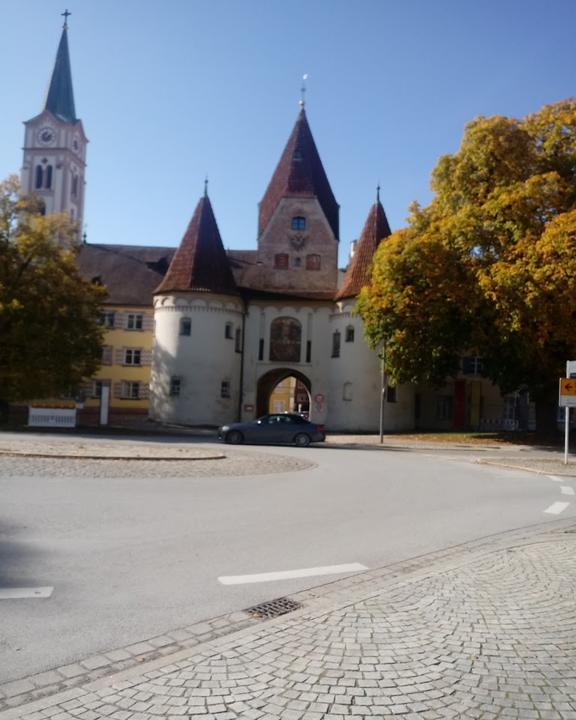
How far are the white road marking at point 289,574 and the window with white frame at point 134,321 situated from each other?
4510 cm

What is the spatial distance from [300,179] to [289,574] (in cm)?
4601

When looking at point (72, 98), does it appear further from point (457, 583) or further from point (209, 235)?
point (457, 583)

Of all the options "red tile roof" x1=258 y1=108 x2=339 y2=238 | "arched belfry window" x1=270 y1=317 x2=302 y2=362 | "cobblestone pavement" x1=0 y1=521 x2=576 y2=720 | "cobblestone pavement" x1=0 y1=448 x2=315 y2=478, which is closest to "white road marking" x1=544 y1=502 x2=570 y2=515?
"cobblestone pavement" x1=0 y1=521 x2=576 y2=720

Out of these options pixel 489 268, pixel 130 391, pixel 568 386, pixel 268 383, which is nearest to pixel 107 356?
pixel 130 391

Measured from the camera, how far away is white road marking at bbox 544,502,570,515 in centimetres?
1191

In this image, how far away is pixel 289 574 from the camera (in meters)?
7.18

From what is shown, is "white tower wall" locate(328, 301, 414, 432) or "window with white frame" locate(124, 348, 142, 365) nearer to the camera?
"white tower wall" locate(328, 301, 414, 432)

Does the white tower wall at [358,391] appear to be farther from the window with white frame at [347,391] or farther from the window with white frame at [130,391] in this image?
the window with white frame at [130,391]

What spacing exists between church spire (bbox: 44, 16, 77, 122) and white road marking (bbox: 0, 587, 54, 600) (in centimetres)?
7827

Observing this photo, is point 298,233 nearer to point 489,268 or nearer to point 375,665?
point 489,268

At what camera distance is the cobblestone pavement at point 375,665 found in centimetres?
Result: 407

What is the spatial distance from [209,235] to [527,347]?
77.3ft

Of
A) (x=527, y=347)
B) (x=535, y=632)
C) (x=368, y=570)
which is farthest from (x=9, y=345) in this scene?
(x=535, y=632)

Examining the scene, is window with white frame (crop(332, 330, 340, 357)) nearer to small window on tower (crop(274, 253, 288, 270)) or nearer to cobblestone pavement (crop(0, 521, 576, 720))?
small window on tower (crop(274, 253, 288, 270))
